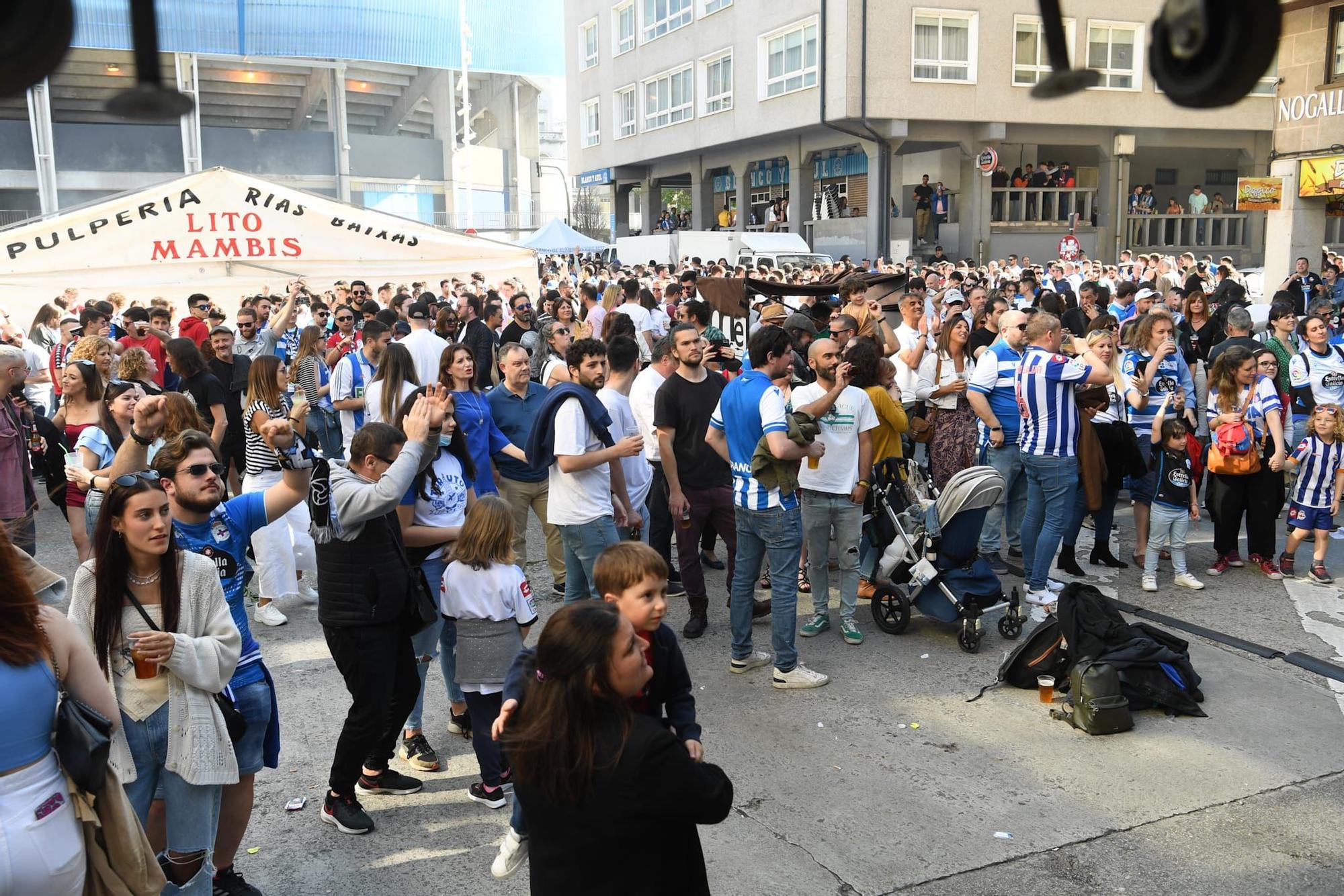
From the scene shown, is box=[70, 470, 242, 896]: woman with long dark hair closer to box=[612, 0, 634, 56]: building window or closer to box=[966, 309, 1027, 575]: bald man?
box=[966, 309, 1027, 575]: bald man

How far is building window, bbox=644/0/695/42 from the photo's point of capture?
36.5 metres

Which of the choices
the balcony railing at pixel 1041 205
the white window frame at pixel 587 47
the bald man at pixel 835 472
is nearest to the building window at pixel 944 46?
the balcony railing at pixel 1041 205

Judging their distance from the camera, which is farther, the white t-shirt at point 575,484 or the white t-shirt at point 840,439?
the white t-shirt at point 840,439

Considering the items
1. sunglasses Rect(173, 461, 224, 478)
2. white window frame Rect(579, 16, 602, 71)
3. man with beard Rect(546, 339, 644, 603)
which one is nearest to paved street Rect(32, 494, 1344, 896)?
man with beard Rect(546, 339, 644, 603)

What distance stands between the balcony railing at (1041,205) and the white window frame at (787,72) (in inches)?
255

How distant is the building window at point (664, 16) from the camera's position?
36531 mm

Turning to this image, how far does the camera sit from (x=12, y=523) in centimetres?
641

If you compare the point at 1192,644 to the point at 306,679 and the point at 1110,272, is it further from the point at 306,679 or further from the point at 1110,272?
the point at 1110,272

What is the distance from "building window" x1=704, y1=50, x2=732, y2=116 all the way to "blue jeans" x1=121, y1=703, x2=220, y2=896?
110 feet

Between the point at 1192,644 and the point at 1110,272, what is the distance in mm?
17333

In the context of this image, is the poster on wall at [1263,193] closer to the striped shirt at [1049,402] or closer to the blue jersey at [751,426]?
the striped shirt at [1049,402]

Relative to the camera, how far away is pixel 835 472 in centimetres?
638

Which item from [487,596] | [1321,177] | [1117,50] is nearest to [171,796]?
[487,596]

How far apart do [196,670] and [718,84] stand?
114 ft
